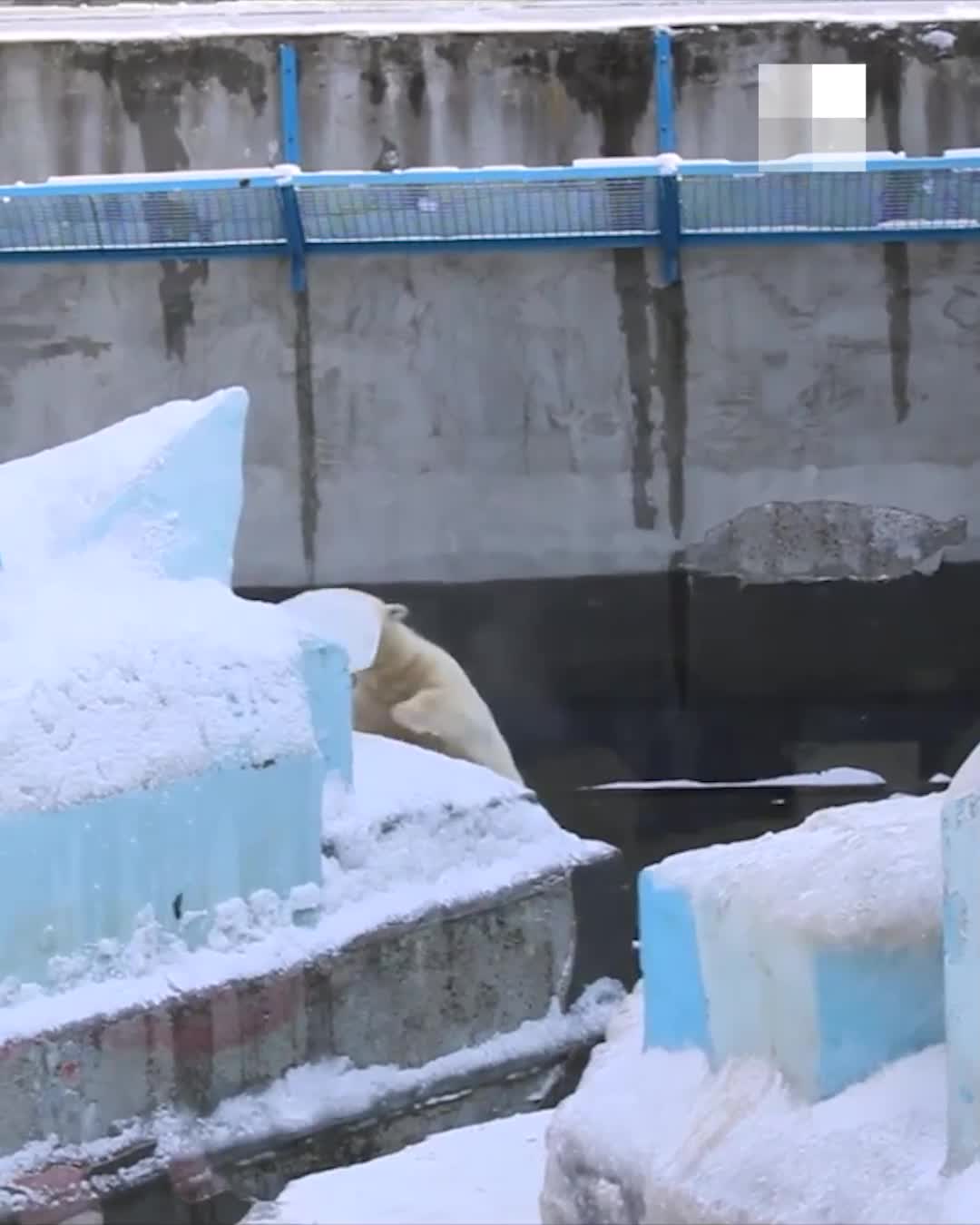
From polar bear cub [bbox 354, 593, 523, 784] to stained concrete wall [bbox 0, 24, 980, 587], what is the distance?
7.71 ft

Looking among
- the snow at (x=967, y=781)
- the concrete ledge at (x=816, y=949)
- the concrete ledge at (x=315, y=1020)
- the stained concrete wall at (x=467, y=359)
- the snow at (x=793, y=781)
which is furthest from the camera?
the stained concrete wall at (x=467, y=359)

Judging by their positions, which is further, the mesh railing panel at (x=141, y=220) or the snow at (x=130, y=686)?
the mesh railing panel at (x=141, y=220)

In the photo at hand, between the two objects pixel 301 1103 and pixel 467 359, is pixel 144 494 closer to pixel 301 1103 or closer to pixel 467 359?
pixel 301 1103

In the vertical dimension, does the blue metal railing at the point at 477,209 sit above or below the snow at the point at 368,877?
above

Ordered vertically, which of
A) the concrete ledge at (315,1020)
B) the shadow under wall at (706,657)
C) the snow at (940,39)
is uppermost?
the snow at (940,39)

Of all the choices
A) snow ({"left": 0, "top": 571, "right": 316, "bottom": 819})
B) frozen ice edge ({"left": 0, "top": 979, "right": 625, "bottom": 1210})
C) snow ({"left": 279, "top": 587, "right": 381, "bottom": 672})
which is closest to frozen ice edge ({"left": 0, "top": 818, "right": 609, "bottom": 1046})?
frozen ice edge ({"left": 0, "top": 979, "right": 625, "bottom": 1210})

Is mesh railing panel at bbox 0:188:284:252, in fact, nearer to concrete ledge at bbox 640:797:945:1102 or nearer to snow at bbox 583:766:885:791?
snow at bbox 583:766:885:791

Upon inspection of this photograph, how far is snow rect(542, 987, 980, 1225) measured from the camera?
82.6 inches

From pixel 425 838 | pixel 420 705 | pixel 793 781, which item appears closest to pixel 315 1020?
pixel 425 838

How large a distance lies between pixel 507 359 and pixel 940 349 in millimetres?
1994

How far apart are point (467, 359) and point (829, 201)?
176 centimetres

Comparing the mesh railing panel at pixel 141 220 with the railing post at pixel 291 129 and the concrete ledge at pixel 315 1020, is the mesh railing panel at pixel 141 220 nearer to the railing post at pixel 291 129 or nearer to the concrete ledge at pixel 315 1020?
the railing post at pixel 291 129

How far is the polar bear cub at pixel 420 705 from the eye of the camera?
5.81 m

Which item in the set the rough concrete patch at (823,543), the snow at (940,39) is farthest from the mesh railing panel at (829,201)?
the rough concrete patch at (823,543)
